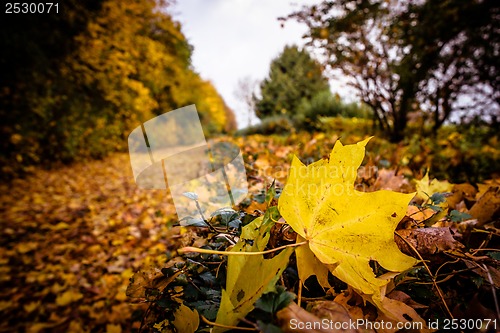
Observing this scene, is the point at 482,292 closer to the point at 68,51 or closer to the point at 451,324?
the point at 451,324

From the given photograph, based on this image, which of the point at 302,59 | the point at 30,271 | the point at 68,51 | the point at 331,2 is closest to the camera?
the point at 30,271

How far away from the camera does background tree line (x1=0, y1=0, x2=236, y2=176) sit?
5754 millimetres

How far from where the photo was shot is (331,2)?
4.33 metres

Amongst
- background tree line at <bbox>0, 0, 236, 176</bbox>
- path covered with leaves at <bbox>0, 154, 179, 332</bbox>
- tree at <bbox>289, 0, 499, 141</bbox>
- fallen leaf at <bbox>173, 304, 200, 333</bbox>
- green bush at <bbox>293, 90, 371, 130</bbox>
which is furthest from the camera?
green bush at <bbox>293, 90, 371, 130</bbox>

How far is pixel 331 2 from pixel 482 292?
4986mm

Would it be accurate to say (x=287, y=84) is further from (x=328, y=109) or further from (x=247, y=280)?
(x=247, y=280)

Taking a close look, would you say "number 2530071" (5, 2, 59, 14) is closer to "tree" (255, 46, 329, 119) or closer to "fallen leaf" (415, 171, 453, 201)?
"fallen leaf" (415, 171, 453, 201)

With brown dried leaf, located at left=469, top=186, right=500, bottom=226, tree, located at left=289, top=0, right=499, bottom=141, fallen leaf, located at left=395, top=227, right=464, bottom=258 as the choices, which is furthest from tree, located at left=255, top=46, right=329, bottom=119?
fallen leaf, located at left=395, top=227, right=464, bottom=258

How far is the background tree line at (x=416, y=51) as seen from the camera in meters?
4.22

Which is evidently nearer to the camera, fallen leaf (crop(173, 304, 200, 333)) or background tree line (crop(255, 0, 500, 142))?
fallen leaf (crop(173, 304, 200, 333))

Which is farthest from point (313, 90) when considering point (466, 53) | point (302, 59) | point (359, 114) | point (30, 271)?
point (30, 271)

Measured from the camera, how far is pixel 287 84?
2788cm

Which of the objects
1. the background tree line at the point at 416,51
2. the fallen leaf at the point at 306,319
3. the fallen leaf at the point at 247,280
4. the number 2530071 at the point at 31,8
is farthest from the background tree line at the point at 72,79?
the fallen leaf at the point at 306,319

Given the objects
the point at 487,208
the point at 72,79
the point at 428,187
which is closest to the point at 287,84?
the point at 72,79
